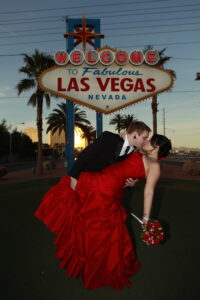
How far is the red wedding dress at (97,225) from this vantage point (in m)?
3.49

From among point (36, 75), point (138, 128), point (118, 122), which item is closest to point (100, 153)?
point (138, 128)

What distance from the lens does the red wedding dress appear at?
3.49m

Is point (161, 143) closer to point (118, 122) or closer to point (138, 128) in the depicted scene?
point (138, 128)

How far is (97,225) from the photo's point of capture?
3590mm

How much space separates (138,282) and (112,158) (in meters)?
1.68

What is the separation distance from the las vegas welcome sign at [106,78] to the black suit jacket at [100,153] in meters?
8.33

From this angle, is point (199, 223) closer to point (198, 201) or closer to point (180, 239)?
point (180, 239)

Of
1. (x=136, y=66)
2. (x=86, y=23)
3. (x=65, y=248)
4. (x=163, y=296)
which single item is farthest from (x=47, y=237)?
(x=86, y=23)

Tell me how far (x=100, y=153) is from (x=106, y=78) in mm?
8596

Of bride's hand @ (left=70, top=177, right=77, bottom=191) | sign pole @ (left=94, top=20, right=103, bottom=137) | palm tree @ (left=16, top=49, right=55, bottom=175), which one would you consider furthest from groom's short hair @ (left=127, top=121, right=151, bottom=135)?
palm tree @ (left=16, top=49, right=55, bottom=175)

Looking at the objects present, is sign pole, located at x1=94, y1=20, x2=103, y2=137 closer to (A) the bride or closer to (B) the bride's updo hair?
(A) the bride

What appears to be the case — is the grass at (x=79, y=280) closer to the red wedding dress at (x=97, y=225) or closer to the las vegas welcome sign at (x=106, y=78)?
the red wedding dress at (x=97, y=225)

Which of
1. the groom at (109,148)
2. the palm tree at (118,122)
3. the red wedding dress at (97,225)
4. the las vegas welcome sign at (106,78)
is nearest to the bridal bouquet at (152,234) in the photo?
→ the red wedding dress at (97,225)

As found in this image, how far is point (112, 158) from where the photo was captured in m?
3.50
